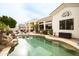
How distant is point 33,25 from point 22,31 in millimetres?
615

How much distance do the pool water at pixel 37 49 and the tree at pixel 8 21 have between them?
0.77m

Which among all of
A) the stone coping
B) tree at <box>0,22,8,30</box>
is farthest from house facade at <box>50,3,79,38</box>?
the stone coping

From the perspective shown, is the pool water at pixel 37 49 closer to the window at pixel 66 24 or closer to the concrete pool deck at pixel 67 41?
the concrete pool deck at pixel 67 41

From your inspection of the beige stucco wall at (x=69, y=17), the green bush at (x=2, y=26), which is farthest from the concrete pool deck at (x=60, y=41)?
the green bush at (x=2, y=26)

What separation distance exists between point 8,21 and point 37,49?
1.70m

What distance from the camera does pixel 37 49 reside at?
20.9 feet

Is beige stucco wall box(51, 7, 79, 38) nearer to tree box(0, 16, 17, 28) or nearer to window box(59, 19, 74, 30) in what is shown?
window box(59, 19, 74, 30)

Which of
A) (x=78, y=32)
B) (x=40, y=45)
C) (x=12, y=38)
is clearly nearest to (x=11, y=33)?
(x=12, y=38)

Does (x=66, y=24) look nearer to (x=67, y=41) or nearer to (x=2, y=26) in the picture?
(x=67, y=41)

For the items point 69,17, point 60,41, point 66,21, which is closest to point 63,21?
point 66,21

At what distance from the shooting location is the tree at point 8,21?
6.14m

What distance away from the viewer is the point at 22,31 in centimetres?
684

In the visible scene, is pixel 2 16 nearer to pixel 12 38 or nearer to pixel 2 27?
pixel 2 27

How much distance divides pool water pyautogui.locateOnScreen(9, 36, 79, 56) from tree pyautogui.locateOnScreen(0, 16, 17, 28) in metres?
0.77
